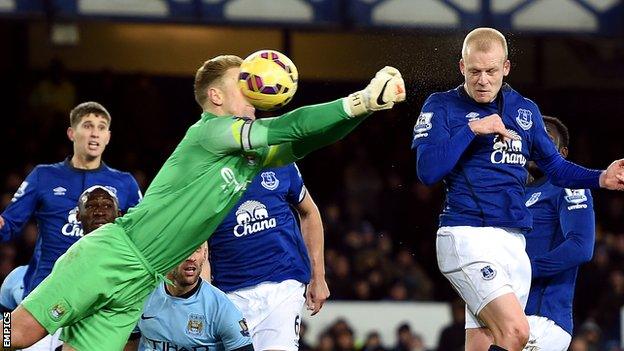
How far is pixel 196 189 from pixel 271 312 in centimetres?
150

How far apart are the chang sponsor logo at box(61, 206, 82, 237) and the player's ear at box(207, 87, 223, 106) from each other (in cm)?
243

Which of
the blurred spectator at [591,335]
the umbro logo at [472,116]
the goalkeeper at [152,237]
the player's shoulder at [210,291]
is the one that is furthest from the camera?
the blurred spectator at [591,335]

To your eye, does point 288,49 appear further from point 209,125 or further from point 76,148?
point 209,125

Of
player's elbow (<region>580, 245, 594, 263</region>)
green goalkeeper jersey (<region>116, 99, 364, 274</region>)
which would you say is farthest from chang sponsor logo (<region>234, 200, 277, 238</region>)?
player's elbow (<region>580, 245, 594, 263</region>)

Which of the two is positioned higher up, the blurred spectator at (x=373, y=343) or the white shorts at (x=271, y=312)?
the white shorts at (x=271, y=312)

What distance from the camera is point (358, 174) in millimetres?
16875

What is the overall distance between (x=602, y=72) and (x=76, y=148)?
10405 millimetres

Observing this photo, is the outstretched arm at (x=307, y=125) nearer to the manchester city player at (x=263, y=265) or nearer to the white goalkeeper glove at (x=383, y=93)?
the white goalkeeper glove at (x=383, y=93)

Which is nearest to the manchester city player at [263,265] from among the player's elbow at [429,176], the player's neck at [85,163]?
the player's elbow at [429,176]

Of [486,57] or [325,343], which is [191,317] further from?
[325,343]

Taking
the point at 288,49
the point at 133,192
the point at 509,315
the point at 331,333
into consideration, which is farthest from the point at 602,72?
the point at 509,315

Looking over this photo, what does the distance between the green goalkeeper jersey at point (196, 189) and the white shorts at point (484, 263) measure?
1.08 metres

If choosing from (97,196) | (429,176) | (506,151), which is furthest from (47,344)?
(506,151)

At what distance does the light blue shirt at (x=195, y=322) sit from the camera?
24.5 ft
